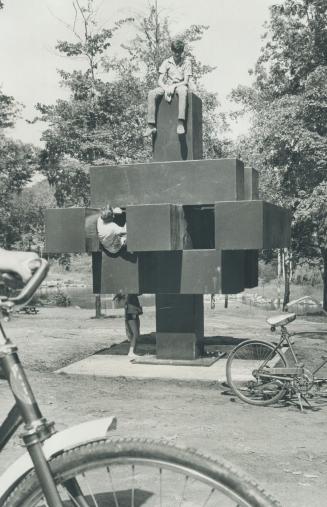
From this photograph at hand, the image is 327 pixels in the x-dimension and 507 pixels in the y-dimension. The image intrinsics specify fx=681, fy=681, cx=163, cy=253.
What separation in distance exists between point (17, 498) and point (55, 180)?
835 inches

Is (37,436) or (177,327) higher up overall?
(37,436)

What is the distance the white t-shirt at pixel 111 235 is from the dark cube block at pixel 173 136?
132 centimetres

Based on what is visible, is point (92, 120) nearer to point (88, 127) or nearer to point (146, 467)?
point (88, 127)

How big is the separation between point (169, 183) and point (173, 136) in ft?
2.97

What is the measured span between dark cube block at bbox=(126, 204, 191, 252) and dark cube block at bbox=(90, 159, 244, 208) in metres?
0.45

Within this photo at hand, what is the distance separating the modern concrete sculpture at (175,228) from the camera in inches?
361

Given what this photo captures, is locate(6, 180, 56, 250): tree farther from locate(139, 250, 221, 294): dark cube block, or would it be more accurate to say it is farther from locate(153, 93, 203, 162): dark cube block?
locate(139, 250, 221, 294): dark cube block

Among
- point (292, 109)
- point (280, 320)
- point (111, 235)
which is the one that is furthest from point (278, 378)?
point (292, 109)

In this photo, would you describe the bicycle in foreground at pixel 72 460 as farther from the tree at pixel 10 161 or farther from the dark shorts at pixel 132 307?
the tree at pixel 10 161

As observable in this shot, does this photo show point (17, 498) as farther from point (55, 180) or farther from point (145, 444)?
point (55, 180)

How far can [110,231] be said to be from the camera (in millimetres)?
9734

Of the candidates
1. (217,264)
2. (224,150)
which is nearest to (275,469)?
(217,264)

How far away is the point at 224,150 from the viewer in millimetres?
24984

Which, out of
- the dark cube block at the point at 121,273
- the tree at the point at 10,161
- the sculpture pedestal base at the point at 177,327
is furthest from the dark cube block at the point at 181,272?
the tree at the point at 10,161
